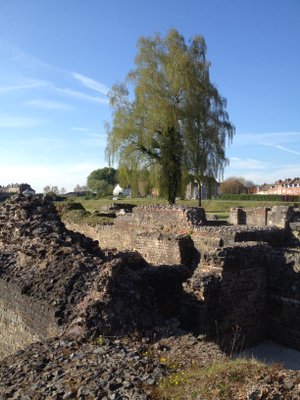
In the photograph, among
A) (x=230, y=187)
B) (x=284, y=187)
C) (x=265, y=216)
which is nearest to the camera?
(x=265, y=216)

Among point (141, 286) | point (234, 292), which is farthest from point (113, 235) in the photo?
point (141, 286)

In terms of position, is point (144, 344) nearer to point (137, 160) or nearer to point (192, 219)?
point (192, 219)

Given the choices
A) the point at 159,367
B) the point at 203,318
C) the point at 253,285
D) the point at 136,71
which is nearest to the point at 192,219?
the point at 253,285

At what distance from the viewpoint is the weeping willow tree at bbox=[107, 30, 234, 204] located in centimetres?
2533

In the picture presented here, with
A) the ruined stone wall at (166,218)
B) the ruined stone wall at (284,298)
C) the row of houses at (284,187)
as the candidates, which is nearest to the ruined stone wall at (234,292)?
the ruined stone wall at (284,298)

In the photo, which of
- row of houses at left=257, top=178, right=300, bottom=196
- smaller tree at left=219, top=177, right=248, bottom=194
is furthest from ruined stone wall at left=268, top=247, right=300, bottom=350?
row of houses at left=257, top=178, right=300, bottom=196

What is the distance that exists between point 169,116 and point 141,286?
1979 centimetres

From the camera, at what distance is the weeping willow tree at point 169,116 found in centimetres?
2533

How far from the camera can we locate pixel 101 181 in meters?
112

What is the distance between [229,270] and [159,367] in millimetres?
3832

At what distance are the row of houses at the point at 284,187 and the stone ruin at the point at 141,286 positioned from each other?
10782 cm

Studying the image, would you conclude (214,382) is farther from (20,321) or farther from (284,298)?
(284,298)

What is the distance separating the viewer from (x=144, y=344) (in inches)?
205

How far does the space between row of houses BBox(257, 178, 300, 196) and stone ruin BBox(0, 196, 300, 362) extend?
10782cm
